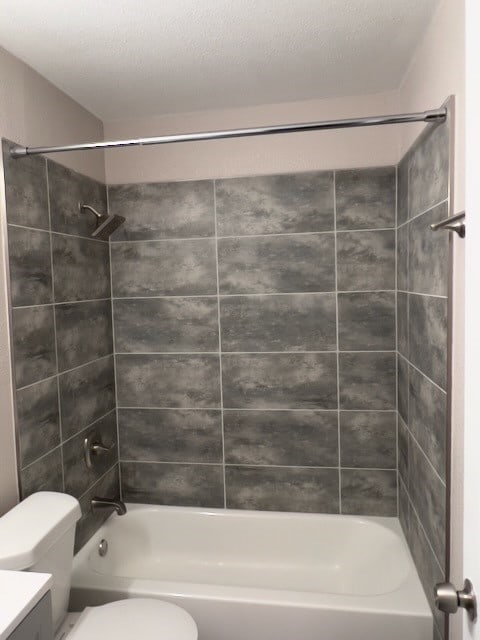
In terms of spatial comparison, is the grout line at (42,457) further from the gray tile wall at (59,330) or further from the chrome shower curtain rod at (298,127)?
the chrome shower curtain rod at (298,127)

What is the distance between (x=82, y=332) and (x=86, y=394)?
0.99 ft

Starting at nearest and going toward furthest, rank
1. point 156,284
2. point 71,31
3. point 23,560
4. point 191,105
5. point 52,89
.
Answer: point 23,560 → point 71,31 → point 52,89 → point 191,105 → point 156,284

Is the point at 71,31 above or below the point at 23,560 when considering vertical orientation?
above

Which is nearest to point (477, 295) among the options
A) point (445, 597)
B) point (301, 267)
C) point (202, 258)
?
point (445, 597)

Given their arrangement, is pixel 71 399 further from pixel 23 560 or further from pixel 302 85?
pixel 302 85

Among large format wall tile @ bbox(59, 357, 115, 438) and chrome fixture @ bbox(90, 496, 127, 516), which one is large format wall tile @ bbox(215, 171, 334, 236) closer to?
large format wall tile @ bbox(59, 357, 115, 438)

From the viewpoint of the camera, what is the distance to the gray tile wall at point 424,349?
1433 millimetres

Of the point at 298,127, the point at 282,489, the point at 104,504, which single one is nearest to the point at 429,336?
the point at 298,127

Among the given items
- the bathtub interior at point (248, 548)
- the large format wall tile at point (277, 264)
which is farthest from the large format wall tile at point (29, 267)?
the bathtub interior at point (248, 548)

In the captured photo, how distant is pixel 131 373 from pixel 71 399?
0.47m

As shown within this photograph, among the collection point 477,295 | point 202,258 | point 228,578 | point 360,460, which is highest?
point 202,258

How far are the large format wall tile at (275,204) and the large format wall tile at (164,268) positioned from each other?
18 centimetres

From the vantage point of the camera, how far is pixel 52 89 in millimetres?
1931

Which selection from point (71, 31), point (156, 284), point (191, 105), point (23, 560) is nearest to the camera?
point (23, 560)
